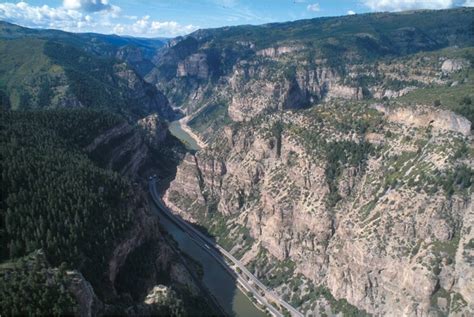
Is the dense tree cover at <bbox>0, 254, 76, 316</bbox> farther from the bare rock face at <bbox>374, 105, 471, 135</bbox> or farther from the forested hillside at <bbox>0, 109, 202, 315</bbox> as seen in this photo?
the bare rock face at <bbox>374, 105, 471, 135</bbox>

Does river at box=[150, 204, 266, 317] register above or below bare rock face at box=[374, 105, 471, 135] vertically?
below

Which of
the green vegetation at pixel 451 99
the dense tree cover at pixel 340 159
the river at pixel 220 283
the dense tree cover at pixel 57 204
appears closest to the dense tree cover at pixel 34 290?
the dense tree cover at pixel 57 204

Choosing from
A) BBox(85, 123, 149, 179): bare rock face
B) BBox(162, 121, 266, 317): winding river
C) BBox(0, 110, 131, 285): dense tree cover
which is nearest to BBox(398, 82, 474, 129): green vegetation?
BBox(162, 121, 266, 317): winding river

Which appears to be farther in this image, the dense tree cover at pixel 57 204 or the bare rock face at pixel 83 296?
the dense tree cover at pixel 57 204

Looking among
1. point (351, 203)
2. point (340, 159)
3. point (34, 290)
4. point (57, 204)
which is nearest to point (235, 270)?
point (351, 203)

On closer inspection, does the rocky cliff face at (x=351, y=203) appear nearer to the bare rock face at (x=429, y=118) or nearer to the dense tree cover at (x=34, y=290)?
the bare rock face at (x=429, y=118)

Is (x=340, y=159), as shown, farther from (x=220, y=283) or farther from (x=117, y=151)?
(x=117, y=151)
